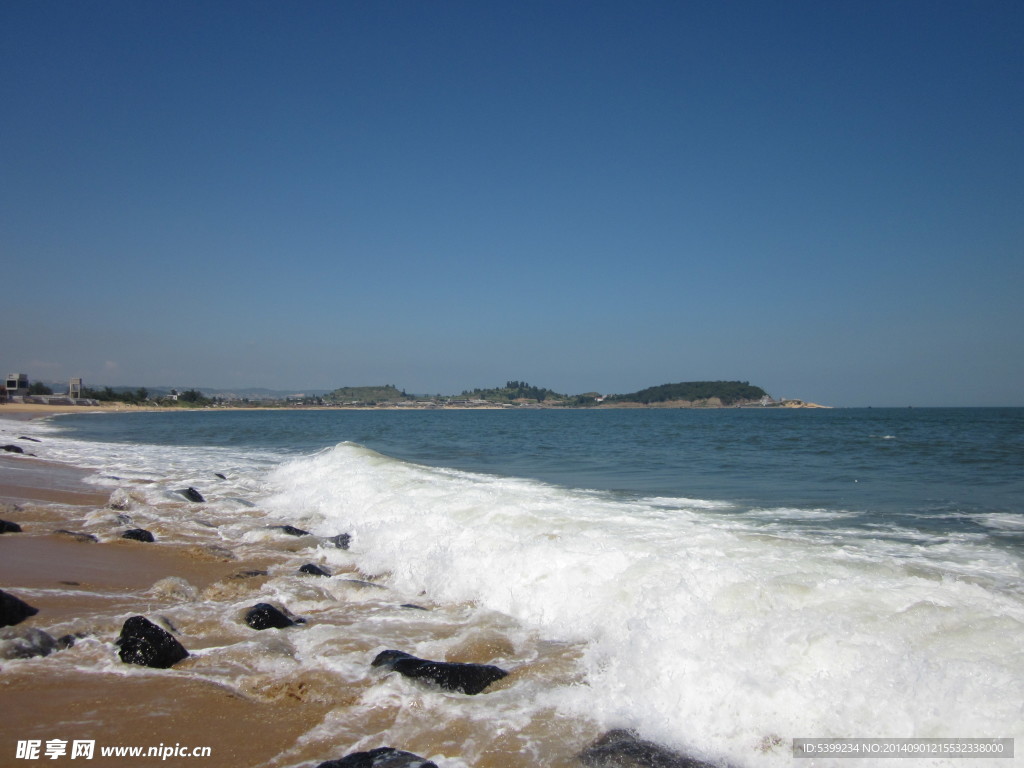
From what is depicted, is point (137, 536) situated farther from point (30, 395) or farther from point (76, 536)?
point (30, 395)

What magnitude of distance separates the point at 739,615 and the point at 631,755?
2.05 metres

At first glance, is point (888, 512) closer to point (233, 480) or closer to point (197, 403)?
point (233, 480)

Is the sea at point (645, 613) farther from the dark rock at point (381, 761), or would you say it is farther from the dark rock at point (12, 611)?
the dark rock at point (12, 611)

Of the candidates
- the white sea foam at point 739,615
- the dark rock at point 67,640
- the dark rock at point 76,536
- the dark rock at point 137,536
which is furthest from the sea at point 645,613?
the dark rock at point 76,536

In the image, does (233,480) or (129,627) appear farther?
(233,480)

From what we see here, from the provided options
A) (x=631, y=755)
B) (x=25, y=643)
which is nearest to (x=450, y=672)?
(x=631, y=755)

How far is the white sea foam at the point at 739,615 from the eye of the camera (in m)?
4.19

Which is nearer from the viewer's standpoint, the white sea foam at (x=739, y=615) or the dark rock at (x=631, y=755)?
the dark rock at (x=631, y=755)

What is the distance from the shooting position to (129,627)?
5246mm

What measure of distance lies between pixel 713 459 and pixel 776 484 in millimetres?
7114

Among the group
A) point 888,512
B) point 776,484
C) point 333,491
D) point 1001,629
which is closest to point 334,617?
point 1001,629

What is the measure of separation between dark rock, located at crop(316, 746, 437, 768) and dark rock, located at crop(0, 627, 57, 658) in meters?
2.92

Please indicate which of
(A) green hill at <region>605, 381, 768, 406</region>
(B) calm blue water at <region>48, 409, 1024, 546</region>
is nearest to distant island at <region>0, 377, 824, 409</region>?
(A) green hill at <region>605, 381, 768, 406</region>

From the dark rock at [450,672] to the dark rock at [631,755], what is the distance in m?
1.07
